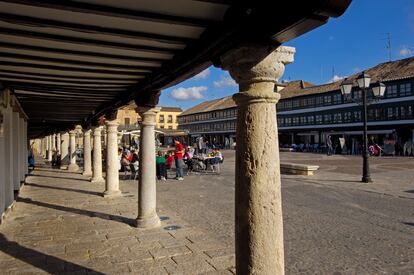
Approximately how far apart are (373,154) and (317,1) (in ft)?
95.9

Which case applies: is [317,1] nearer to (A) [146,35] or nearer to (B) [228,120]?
(A) [146,35]

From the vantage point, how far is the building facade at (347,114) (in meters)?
33.7

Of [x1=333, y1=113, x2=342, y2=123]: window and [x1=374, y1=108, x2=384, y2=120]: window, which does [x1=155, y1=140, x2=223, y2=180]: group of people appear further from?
[x1=333, y1=113, x2=342, y2=123]: window

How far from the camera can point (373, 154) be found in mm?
27984

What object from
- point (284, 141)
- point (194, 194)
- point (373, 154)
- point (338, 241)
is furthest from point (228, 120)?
point (338, 241)

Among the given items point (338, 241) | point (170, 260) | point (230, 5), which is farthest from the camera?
point (338, 241)

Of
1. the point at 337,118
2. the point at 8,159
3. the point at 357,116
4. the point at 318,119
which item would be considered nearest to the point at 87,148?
the point at 8,159

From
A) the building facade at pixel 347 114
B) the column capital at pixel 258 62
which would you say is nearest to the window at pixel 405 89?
the building facade at pixel 347 114

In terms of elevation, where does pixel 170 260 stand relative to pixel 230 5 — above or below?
below

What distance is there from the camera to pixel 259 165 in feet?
8.42

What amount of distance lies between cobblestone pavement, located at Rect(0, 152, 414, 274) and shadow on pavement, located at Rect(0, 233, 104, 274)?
1 cm

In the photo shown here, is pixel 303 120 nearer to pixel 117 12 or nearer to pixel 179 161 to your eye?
pixel 179 161

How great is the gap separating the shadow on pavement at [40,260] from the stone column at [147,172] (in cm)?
177

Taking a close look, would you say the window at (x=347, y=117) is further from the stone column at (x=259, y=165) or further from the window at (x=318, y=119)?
the stone column at (x=259, y=165)
